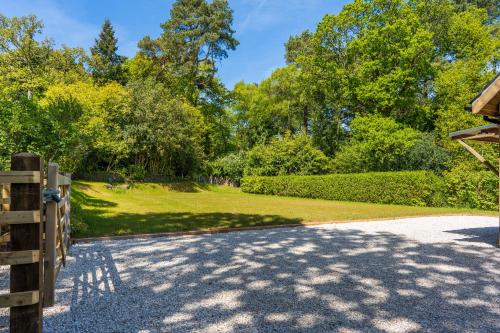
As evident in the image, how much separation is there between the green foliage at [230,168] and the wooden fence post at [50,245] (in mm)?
28426

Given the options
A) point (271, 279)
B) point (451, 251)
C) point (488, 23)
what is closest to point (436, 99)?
point (488, 23)

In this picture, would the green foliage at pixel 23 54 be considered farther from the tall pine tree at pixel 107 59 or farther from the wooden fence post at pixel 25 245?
the wooden fence post at pixel 25 245

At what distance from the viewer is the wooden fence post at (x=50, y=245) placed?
3.47 meters

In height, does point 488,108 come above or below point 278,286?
above

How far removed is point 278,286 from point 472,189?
1483 cm

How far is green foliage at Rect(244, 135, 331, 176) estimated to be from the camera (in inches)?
1069

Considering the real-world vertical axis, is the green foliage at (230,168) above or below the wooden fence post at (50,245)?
above


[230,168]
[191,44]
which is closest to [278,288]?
[230,168]

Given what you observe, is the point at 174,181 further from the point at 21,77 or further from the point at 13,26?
the point at 13,26

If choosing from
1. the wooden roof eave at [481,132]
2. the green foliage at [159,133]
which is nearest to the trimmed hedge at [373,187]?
the green foliage at [159,133]

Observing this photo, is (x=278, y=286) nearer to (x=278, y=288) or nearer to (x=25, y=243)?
(x=278, y=288)

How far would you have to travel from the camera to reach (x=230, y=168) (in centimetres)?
3253

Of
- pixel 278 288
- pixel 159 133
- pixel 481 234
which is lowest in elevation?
pixel 481 234

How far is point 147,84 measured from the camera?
28.5 metres
